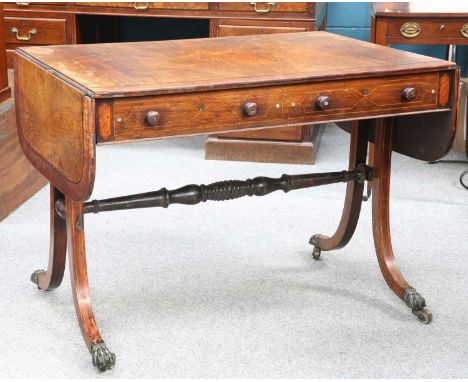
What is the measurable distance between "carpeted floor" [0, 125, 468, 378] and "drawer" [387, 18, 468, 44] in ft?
2.59

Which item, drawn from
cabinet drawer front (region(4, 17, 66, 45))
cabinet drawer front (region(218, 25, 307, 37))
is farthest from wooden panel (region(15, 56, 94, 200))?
cabinet drawer front (region(4, 17, 66, 45))

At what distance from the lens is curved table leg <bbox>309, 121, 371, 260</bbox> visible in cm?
330

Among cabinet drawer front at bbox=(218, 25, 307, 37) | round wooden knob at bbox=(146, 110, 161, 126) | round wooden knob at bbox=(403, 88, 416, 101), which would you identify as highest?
round wooden knob at bbox=(403, 88, 416, 101)

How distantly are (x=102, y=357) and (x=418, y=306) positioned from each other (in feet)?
3.65

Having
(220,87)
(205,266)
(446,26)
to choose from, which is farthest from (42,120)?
(446,26)

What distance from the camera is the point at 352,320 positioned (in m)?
3.09

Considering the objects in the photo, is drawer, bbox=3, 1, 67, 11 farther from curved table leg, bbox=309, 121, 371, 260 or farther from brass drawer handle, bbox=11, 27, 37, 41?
curved table leg, bbox=309, 121, 371, 260

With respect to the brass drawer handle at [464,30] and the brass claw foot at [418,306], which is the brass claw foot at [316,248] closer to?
the brass claw foot at [418,306]

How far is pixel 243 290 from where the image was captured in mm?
3312

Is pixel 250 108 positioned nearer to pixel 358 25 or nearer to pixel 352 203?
pixel 352 203

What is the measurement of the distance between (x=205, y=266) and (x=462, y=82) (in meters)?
2.16

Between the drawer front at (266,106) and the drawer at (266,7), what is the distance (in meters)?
1.90

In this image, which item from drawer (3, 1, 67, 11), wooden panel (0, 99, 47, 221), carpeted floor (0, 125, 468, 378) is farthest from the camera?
drawer (3, 1, 67, 11)

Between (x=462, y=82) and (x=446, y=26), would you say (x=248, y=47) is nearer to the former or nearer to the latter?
(x=446, y=26)
